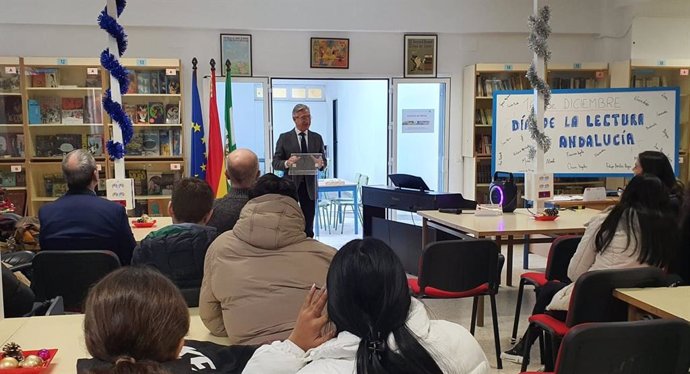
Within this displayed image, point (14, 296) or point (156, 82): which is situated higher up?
point (156, 82)

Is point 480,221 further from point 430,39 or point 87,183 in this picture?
point 430,39


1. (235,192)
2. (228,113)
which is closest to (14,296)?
(235,192)

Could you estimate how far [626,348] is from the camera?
5.97ft

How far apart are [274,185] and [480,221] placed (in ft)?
7.80

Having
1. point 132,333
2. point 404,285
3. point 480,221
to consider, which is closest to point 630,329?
point 404,285

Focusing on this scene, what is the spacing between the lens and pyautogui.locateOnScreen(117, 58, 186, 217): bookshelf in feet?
21.2

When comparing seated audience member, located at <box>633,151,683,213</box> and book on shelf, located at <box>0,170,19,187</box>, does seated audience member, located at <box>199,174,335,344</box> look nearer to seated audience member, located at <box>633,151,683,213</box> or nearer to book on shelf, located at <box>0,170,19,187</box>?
seated audience member, located at <box>633,151,683,213</box>

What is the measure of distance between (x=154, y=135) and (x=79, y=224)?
3624mm

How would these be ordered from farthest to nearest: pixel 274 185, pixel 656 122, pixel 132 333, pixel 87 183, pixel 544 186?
pixel 656 122, pixel 544 186, pixel 87 183, pixel 274 185, pixel 132 333

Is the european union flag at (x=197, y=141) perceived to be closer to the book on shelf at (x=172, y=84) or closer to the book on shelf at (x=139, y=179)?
the book on shelf at (x=172, y=84)

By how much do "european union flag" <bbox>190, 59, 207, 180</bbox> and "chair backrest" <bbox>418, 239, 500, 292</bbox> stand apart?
3.80 meters

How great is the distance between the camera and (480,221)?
419 centimetres

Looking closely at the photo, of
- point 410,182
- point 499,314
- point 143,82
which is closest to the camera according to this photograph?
point 499,314

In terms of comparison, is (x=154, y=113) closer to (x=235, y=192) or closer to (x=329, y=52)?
(x=329, y=52)
